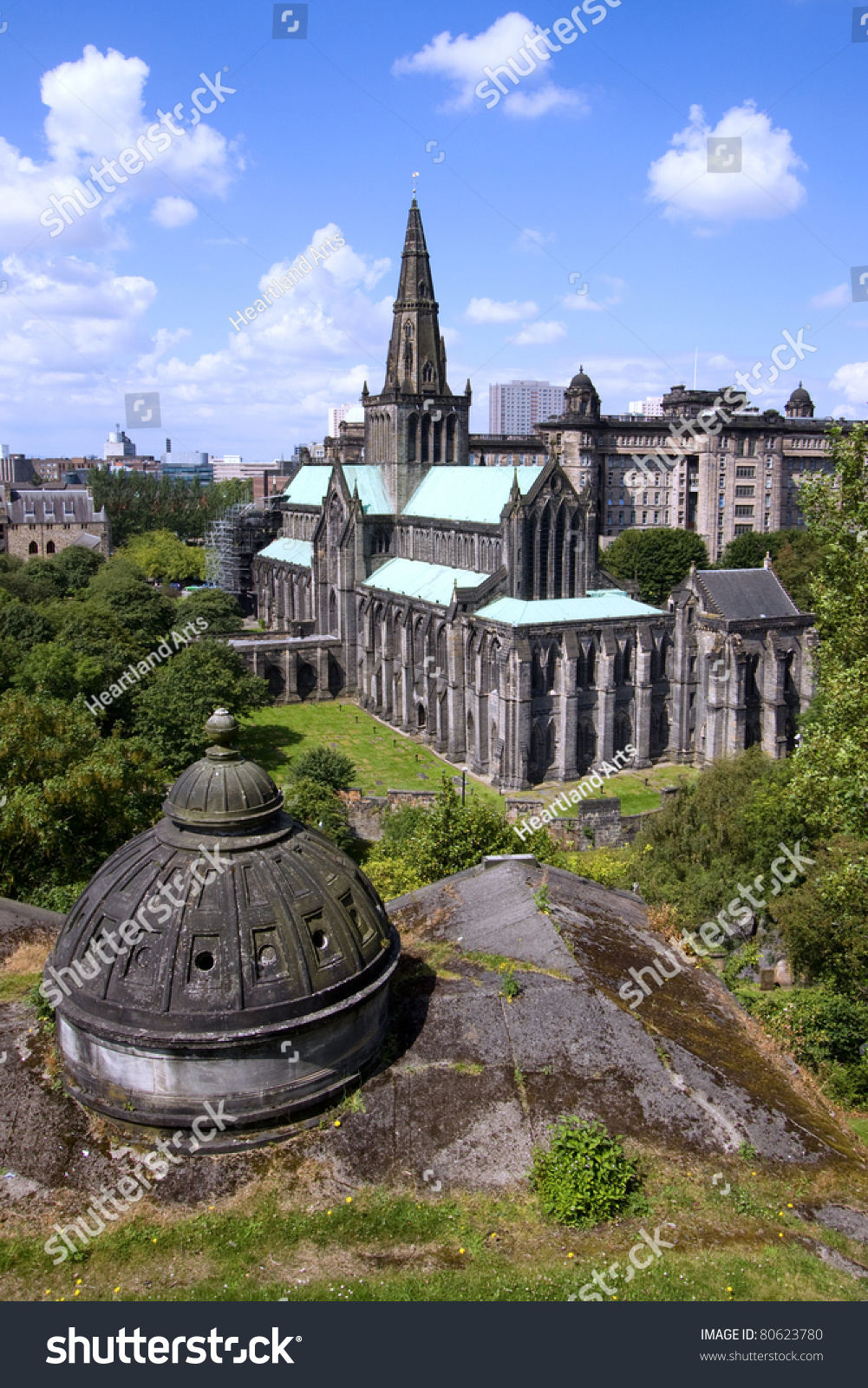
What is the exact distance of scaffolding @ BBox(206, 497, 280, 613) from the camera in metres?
119

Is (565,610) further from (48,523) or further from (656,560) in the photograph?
(48,523)

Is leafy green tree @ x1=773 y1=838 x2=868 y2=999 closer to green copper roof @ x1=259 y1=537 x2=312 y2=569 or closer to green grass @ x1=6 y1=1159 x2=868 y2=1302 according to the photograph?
green grass @ x1=6 y1=1159 x2=868 y2=1302

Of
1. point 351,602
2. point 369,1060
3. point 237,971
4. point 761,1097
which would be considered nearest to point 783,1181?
point 761,1097

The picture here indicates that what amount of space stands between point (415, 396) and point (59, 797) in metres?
55.6

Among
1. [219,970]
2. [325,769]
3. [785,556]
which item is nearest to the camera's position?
[219,970]

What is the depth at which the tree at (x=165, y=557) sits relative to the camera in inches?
4934

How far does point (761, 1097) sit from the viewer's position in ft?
65.4

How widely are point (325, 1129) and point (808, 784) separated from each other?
53.2ft

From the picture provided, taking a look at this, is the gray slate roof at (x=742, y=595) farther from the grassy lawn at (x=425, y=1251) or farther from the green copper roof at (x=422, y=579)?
the grassy lawn at (x=425, y=1251)

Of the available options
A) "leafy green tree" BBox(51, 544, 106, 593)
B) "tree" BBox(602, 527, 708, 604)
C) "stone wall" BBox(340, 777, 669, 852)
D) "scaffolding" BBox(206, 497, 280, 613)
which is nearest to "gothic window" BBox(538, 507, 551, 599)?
"stone wall" BBox(340, 777, 669, 852)

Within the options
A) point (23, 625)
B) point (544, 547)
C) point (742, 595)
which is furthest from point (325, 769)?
point (742, 595)

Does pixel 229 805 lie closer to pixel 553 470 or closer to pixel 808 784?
pixel 808 784

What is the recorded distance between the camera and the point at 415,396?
84.6 meters

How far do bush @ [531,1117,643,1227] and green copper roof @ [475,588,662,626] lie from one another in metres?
47.5
